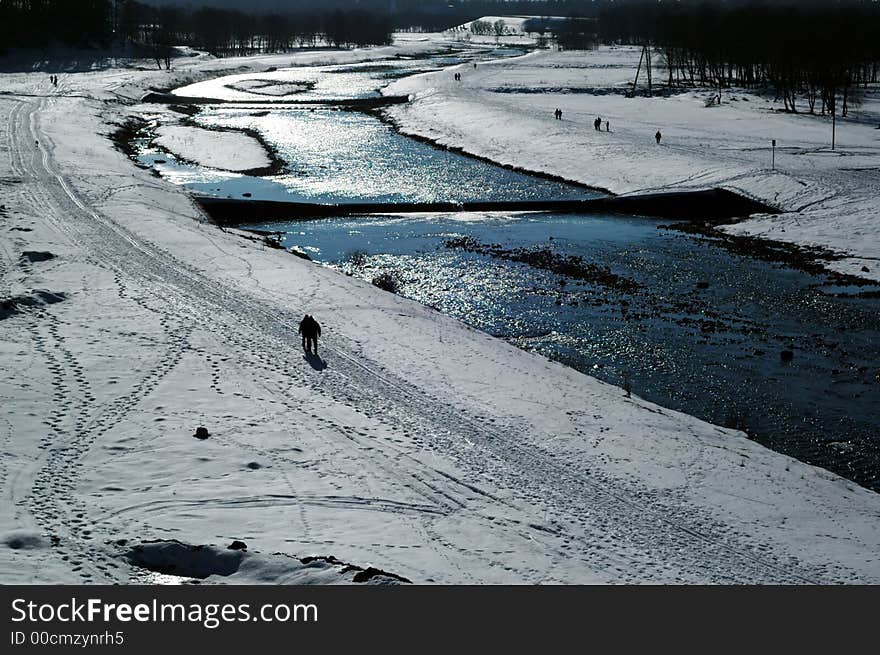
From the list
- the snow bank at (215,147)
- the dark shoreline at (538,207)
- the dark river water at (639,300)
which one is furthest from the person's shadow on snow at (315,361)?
the snow bank at (215,147)

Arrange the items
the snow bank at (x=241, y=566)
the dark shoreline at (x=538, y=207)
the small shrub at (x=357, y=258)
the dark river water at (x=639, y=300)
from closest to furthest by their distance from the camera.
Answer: the snow bank at (x=241, y=566) → the dark river water at (x=639, y=300) → the small shrub at (x=357, y=258) → the dark shoreline at (x=538, y=207)

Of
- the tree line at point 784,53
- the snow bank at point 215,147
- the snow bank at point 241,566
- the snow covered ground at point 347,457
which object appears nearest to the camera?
the snow bank at point 241,566

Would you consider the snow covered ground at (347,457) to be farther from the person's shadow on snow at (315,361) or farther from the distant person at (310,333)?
the distant person at (310,333)

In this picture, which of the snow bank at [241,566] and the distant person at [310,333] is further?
the distant person at [310,333]

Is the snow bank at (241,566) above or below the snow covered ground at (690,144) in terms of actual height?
below
